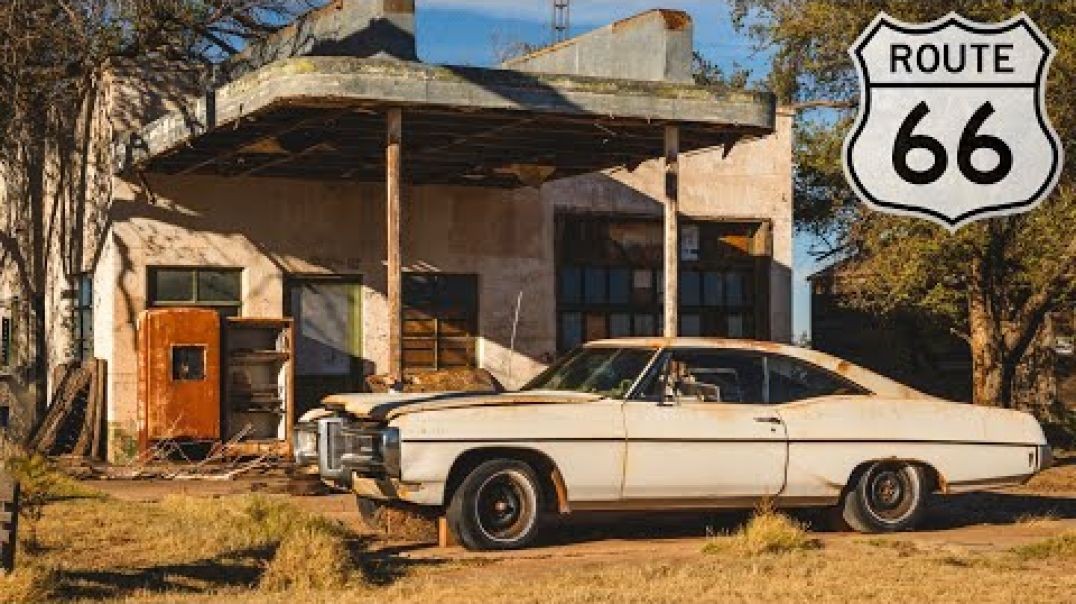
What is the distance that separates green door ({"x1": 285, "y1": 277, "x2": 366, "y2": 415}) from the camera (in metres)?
19.7

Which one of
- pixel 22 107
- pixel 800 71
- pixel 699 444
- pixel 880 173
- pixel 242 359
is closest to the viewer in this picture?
pixel 699 444

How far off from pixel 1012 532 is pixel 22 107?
13410mm

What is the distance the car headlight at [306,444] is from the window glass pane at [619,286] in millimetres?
9927

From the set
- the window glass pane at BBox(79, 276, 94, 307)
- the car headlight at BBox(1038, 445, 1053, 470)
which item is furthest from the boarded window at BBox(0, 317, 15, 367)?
the car headlight at BBox(1038, 445, 1053, 470)

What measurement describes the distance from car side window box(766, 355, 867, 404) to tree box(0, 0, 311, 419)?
9.99 metres

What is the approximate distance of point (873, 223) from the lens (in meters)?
20.7

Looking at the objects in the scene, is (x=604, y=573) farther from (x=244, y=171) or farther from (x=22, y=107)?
(x=22, y=107)

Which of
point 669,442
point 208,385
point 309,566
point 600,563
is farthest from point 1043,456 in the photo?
point 208,385

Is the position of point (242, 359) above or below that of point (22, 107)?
below

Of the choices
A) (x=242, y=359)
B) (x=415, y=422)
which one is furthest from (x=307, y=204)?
(x=415, y=422)

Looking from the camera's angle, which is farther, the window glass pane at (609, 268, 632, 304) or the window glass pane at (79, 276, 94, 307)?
the window glass pane at (609, 268, 632, 304)

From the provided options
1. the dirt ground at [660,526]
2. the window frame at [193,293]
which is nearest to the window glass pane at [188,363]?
the window frame at [193,293]

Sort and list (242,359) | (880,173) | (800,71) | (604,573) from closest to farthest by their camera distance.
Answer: (604,573), (880,173), (242,359), (800,71)

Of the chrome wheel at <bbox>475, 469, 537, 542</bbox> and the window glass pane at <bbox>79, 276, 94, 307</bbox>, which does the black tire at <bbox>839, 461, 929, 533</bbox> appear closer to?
the chrome wheel at <bbox>475, 469, 537, 542</bbox>
